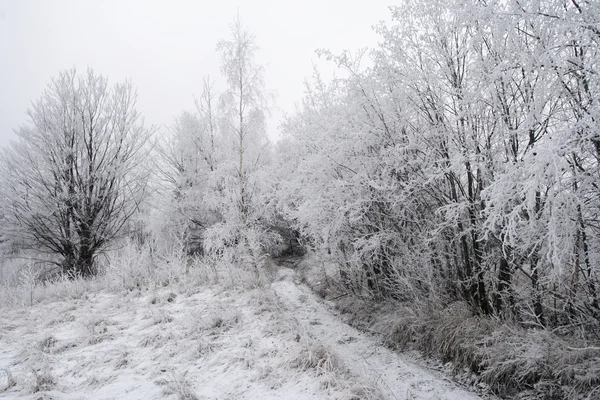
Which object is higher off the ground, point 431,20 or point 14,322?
point 431,20

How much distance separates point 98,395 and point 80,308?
4000 millimetres

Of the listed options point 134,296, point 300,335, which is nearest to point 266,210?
point 134,296

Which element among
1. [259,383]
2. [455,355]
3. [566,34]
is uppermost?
[566,34]

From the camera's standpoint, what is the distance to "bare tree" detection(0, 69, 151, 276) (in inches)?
411

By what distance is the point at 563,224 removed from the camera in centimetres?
297

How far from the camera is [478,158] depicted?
475cm

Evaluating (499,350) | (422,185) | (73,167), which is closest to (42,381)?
(499,350)

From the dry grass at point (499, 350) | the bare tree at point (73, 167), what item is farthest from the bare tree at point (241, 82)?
the dry grass at point (499, 350)

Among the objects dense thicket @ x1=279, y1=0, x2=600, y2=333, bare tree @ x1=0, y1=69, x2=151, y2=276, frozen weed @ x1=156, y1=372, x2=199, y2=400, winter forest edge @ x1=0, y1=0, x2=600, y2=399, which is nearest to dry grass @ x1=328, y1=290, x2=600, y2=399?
winter forest edge @ x1=0, y1=0, x2=600, y2=399

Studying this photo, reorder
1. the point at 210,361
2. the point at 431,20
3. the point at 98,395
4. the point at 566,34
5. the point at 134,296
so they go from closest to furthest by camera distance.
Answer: the point at 566,34 < the point at 98,395 < the point at 210,361 < the point at 431,20 < the point at 134,296

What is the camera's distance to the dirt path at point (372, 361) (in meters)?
4.18

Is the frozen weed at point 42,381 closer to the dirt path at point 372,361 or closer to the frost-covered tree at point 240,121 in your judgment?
the dirt path at point 372,361

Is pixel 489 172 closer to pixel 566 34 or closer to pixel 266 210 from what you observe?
pixel 566 34

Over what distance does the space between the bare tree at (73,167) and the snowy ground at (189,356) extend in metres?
4.80
